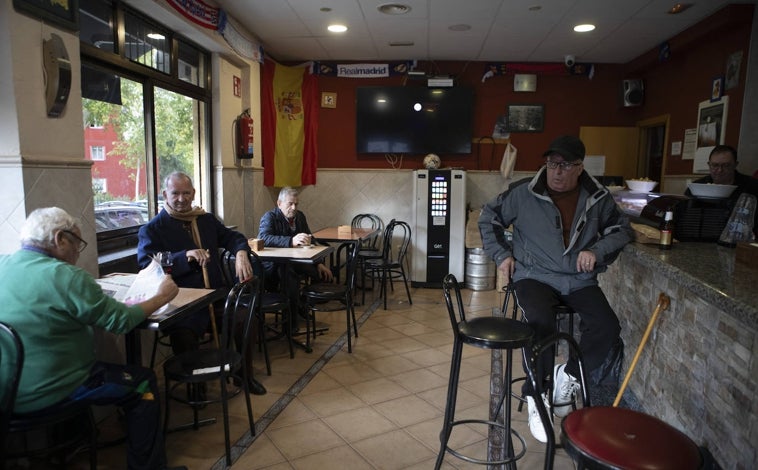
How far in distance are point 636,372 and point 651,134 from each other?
4.34 meters

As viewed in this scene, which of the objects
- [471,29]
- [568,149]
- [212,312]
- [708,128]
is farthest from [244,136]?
[708,128]

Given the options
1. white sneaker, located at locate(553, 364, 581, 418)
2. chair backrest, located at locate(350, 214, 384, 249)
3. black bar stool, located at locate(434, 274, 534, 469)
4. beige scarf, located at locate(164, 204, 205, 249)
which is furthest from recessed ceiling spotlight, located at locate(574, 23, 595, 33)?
beige scarf, located at locate(164, 204, 205, 249)

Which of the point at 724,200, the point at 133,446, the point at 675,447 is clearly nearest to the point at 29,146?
the point at 133,446

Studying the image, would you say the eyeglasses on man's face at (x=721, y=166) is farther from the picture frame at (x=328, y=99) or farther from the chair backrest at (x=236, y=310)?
the picture frame at (x=328, y=99)

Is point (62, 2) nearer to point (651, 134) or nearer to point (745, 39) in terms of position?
point (745, 39)

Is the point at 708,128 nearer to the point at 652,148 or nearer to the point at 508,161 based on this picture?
the point at 652,148

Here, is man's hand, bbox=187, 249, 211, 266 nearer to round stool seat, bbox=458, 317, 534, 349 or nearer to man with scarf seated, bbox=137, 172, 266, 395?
man with scarf seated, bbox=137, 172, 266, 395

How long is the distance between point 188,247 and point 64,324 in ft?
4.42

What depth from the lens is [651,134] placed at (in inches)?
238

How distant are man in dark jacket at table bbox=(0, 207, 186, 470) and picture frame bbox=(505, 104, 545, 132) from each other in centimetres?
525

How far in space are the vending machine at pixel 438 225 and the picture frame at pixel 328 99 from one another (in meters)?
1.49

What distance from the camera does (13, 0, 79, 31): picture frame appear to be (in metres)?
2.24

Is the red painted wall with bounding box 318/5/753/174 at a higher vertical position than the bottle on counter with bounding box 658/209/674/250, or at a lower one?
higher

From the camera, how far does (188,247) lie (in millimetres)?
3102
